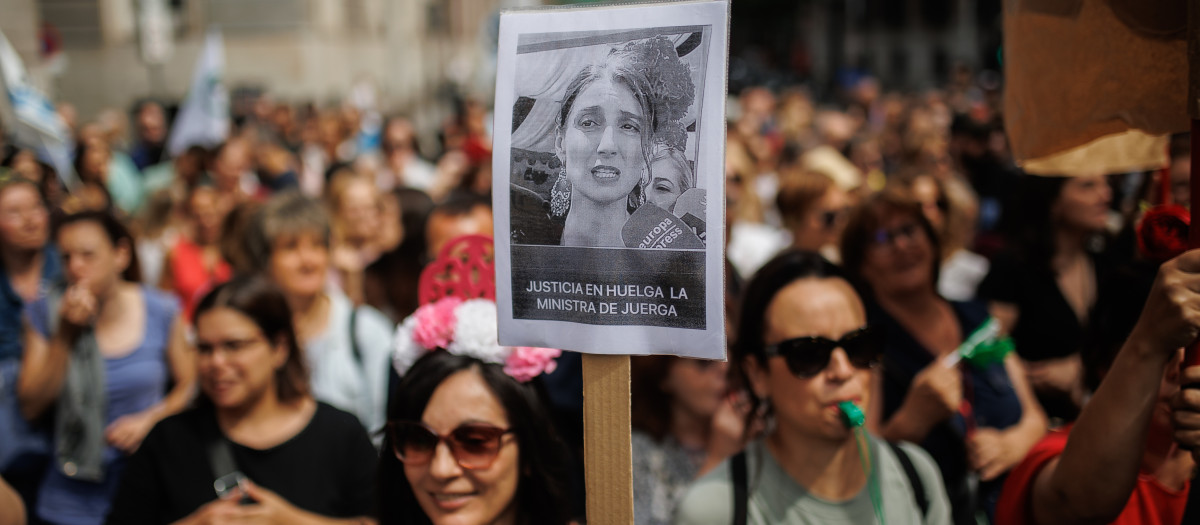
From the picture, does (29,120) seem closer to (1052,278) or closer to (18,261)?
(18,261)

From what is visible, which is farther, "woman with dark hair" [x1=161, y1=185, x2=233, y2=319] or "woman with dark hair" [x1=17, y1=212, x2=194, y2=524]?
"woman with dark hair" [x1=161, y1=185, x2=233, y2=319]

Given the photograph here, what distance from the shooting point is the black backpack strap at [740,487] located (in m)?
2.30

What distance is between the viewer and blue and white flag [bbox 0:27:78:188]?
6.04 metres

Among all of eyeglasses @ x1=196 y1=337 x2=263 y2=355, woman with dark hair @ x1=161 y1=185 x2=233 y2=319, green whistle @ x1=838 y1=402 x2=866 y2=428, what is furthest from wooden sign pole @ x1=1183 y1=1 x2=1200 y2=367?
woman with dark hair @ x1=161 y1=185 x2=233 y2=319

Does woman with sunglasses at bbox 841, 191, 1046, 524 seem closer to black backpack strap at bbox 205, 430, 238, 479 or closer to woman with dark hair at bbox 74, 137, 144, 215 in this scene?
black backpack strap at bbox 205, 430, 238, 479

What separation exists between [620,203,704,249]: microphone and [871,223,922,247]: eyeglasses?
224 cm

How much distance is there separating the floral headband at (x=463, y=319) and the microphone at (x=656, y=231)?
0.54 metres

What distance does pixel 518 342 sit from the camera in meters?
1.91

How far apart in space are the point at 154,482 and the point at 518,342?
1530 millimetres

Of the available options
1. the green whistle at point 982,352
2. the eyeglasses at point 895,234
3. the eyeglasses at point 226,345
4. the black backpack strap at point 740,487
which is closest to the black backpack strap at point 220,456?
the eyeglasses at point 226,345

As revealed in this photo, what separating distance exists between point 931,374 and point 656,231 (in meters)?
1.48

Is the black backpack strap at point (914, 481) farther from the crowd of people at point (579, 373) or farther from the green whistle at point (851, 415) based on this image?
the green whistle at point (851, 415)

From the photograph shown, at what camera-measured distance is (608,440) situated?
6.09 feet

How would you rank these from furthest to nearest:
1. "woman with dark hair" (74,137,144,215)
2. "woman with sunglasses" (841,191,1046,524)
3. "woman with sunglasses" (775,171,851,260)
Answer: "woman with dark hair" (74,137,144,215) < "woman with sunglasses" (775,171,851,260) < "woman with sunglasses" (841,191,1046,524)
